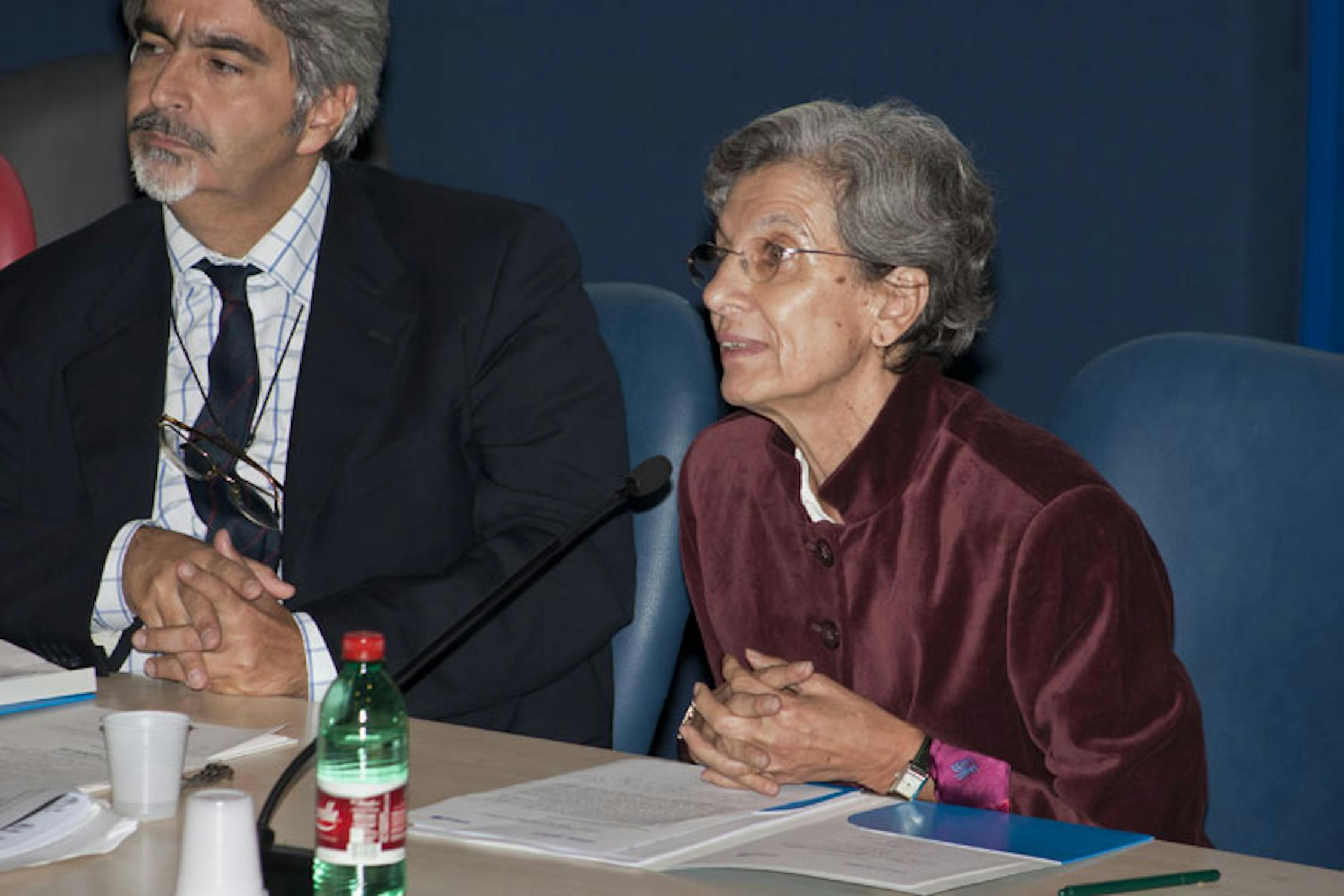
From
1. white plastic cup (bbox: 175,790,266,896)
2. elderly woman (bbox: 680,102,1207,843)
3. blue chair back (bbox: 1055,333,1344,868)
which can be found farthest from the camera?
blue chair back (bbox: 1055,333,1344,868)

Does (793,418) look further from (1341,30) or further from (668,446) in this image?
(1341,30)

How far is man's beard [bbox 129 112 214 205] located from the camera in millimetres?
2441

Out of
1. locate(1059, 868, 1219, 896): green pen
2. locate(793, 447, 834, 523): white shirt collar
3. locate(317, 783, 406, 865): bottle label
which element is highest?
locate(317, 783, 406, 865): bottle label

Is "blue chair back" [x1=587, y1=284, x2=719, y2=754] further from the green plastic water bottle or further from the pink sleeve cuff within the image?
the green plastic water bottle

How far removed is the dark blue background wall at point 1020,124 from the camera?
9.56 feet

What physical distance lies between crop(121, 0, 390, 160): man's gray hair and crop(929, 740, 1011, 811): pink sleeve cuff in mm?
1310

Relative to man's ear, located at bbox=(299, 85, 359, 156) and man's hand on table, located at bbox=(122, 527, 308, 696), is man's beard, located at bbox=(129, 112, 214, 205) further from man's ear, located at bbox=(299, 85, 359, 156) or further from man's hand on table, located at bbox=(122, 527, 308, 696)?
man's hand on table, located at bbox=(122, 527, 308, 696)

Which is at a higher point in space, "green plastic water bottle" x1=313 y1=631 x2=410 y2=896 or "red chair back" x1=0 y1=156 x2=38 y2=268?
"red chair back" x1=0 y1=156 x2=38 y2=268

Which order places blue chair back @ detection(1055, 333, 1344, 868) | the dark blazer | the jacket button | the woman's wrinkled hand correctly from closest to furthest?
the woman's wrinkled hand → blue chair back @ detection(1055, 333, 1344, 868) → the jacket button → the dark blazer

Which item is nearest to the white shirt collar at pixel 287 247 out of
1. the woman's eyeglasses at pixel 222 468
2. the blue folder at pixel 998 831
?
the woman's eyeglasses at pixel 222 468

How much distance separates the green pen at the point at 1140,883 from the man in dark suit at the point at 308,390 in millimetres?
1015

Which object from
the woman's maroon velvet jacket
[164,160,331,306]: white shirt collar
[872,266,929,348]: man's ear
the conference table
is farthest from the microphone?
[164,160,331,306]: white shirt collar

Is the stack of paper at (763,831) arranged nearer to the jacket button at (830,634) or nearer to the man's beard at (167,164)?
the jacket button at (830,634)

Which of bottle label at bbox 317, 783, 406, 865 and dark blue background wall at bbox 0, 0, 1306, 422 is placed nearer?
bottle label at bbox 317, 783, 406, 865
